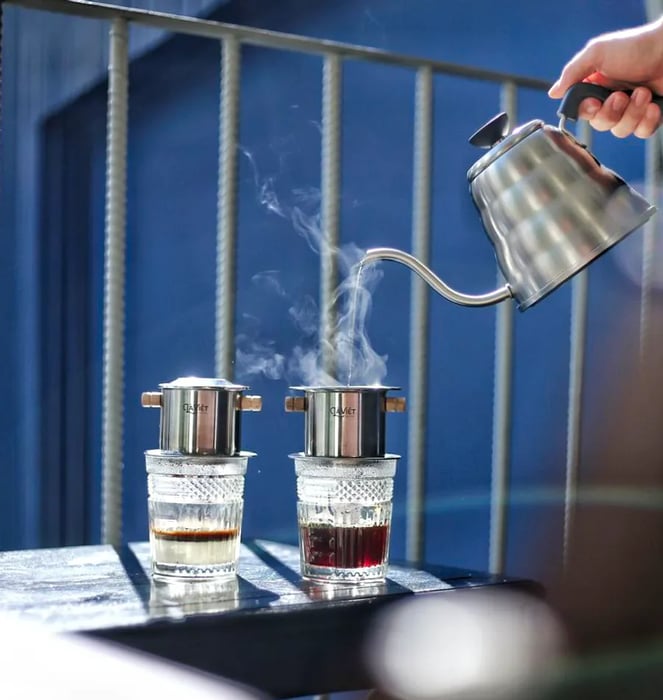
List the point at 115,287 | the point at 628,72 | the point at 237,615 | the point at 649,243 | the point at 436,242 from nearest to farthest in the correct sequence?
1. the point at 237,615
2. the point at 628,72
3. the point at 115,287
4. the point at 649,243
5. the point at 436,242

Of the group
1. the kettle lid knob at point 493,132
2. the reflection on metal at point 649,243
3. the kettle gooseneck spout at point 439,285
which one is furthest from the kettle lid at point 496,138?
the reflection on metal at point 649,243

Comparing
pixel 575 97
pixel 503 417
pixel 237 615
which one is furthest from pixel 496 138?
pixel 503 417

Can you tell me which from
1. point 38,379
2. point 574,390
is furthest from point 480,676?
point 38,379

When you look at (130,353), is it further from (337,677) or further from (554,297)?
(337,677)

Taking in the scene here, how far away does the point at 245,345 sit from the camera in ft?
6.58

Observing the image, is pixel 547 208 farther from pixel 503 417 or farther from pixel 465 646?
pixel 503 417

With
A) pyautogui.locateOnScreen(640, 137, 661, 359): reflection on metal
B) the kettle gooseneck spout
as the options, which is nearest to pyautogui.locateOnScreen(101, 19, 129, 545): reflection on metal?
the kettle gooseneck spout

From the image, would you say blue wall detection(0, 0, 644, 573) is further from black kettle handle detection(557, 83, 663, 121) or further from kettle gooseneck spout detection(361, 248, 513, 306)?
black kettle handle detection(557, 83, 663, 121)

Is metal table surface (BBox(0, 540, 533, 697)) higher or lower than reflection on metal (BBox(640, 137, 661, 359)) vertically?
lower

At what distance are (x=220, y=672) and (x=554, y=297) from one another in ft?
4.95

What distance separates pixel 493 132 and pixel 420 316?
1.94ft

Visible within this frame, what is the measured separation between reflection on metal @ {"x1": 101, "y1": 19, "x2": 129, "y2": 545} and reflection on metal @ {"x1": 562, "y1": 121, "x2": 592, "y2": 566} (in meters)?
0.85

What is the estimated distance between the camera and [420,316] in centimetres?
176

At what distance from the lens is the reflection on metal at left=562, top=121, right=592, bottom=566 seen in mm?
1854
